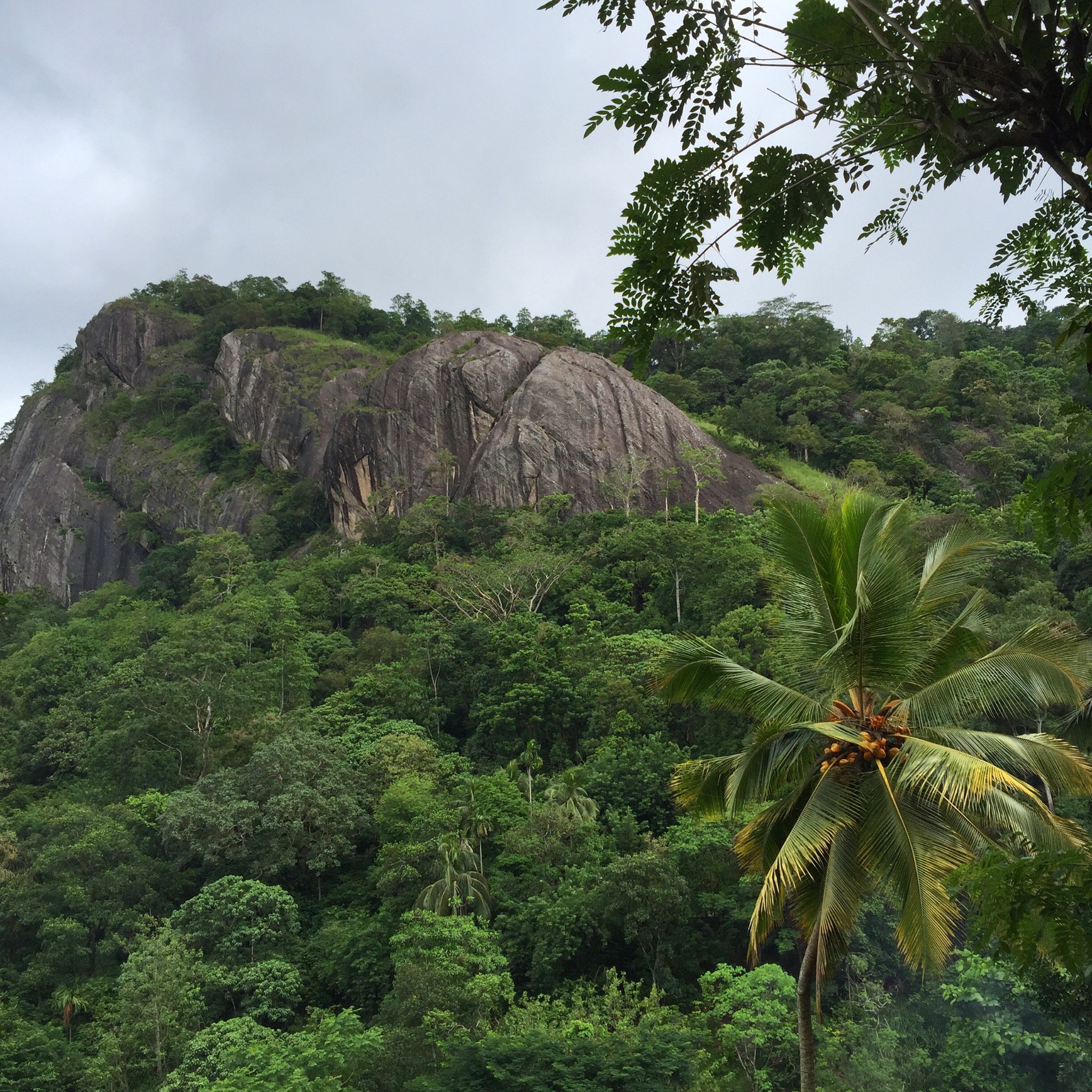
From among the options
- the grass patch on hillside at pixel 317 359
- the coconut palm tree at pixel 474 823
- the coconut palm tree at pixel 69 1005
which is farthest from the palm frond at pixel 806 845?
the grass patch on hillside at pixel 317 359

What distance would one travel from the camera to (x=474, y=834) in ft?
67.4

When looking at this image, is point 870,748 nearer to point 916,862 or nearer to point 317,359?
point 916,862

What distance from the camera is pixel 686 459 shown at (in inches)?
1533

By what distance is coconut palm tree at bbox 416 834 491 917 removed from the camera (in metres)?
17.6

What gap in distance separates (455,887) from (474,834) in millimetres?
2653

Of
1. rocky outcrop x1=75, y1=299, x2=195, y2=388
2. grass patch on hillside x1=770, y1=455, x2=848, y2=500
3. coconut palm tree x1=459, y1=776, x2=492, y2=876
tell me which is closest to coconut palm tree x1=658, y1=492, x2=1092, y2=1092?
coconut palm tree x1=459, y1=776, x2=492, y2=876

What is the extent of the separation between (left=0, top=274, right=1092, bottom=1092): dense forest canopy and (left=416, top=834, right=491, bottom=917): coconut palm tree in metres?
0.07

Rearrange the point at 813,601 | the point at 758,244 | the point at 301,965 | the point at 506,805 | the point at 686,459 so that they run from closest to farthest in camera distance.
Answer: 1. the point at 758,244
2. the point at 813,601
3. the point at 301,965
4. the point at 506,805
5. the point at 686,459

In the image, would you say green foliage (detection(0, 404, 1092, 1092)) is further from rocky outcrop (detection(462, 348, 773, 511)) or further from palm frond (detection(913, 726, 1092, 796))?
rocky outcrop (detection(462, 348, 773, 511))

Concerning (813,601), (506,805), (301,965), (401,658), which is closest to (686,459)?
(401,658)

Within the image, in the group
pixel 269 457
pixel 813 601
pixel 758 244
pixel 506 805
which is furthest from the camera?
pixel 269 457

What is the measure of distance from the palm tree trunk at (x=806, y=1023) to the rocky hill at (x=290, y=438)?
31237 mm

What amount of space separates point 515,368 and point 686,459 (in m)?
9.51

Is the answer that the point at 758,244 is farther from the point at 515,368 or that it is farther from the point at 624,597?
the point at 515,368
